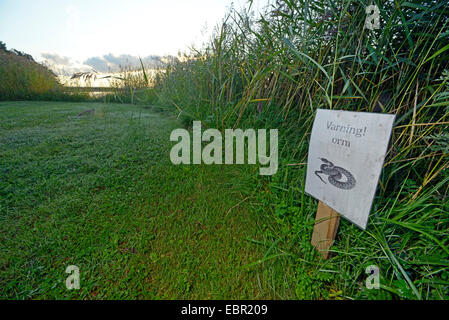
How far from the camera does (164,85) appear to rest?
325 cm

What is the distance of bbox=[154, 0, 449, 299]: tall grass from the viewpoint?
760mm

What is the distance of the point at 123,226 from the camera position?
3.47 ft

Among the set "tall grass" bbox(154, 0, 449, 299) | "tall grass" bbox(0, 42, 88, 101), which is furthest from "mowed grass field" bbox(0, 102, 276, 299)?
"tall grass" bbox(0, 42, 88, 101)

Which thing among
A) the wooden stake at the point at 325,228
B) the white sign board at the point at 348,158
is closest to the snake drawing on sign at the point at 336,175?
A: the white sign board at the point at 348,158

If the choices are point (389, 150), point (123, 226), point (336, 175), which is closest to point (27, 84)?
point (123, 226)

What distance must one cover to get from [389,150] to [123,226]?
5.00 ft

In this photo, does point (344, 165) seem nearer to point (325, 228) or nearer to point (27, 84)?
point (325, 228)

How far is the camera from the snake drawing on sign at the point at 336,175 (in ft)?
2.47

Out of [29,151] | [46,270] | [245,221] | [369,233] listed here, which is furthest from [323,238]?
[29,151]

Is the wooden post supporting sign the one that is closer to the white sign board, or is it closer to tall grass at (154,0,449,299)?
the white sign board

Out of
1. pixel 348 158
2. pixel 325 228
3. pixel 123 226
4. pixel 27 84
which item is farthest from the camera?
pixel 27 84

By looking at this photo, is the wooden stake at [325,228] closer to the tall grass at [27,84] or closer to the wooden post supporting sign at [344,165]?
the wooden post supporting sign at [344,165]

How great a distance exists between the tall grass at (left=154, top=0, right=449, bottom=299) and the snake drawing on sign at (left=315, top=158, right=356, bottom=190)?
0.18m
